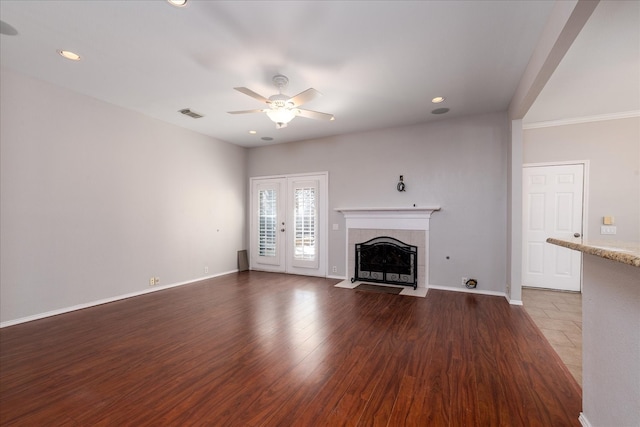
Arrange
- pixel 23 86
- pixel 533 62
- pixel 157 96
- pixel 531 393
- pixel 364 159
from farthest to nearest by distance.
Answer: pixel 364 159
pixel 157 96
pixel 23 86
pixel 533 62
pixel 531 393

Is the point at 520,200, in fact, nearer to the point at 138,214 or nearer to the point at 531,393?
the point at 531,393

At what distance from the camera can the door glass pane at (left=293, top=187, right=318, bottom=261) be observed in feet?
20.3

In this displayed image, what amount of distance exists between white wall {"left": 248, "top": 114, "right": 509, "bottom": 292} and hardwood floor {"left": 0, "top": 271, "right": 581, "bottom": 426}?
1.04m

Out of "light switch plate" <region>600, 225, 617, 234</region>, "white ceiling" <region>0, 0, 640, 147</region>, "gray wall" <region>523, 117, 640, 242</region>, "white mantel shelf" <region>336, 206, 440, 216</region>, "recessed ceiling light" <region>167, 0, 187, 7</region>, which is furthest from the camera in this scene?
"white mantel shelf" <region>336, 206, 440, 216</region>

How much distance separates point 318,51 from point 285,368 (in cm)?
306

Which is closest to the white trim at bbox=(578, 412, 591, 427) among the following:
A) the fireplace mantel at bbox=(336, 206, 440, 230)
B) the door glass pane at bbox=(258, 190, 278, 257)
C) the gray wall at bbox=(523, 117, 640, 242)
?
the fireplace mantel at bbox=(336, 206, 440, 230)

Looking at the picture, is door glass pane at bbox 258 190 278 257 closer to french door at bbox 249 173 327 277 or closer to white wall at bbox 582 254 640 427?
french door at bbox 249 173 327 277

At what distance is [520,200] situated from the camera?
4.07 metres

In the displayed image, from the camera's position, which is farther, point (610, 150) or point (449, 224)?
point (449, 224)

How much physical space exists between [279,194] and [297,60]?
379 centimetres

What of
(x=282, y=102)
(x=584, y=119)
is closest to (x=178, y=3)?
(x=282, y=102)

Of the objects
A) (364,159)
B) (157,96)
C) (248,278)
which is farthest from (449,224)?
(157,96)

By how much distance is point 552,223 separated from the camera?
16.1ft

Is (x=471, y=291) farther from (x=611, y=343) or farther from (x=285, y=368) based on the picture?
(x=285, y=368)
